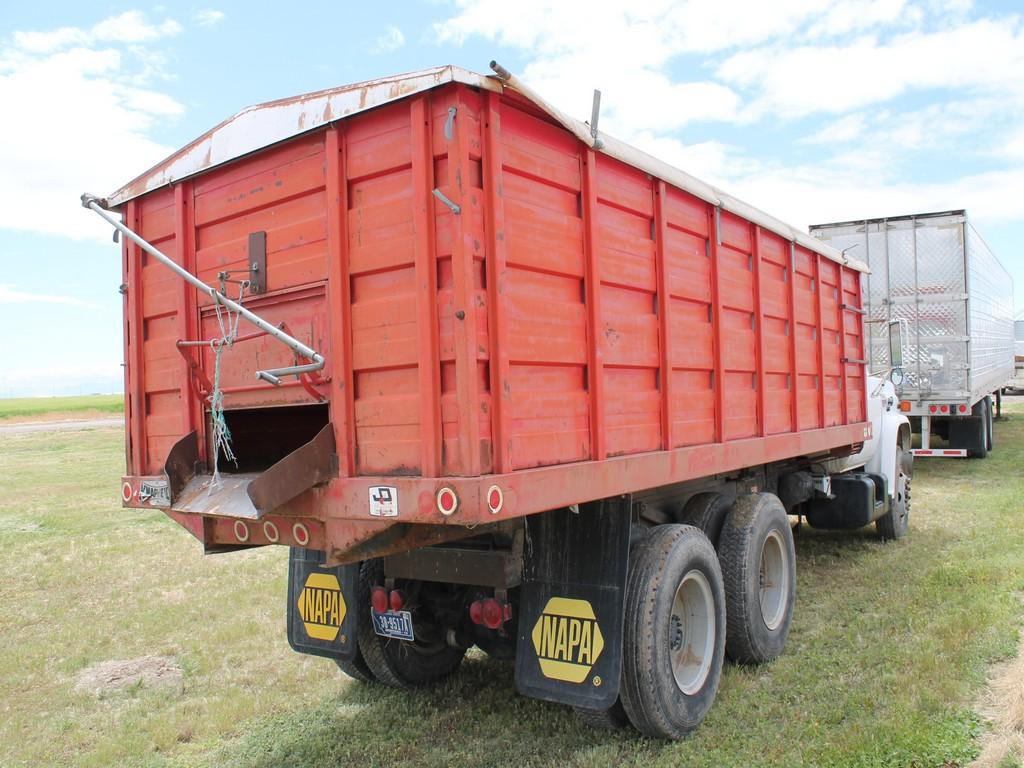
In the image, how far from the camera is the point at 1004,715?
3592 mm

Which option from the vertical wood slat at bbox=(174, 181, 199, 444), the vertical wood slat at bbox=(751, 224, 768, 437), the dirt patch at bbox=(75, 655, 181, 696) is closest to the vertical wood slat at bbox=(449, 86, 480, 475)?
the vertical wood slat at bbox=(174, 181, 199, 444)

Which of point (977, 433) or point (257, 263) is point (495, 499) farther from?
point (977, 433)

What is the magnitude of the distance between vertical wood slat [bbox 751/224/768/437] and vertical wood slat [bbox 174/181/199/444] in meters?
3.14

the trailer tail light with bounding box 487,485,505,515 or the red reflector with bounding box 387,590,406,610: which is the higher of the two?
the trailer tail light with bounding box 487,485,505,515

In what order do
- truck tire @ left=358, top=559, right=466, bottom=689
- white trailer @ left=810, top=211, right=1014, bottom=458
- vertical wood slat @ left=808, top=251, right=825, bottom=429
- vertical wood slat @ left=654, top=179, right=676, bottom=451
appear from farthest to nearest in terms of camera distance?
white trailer @ left=810, top=211, right=1014, bottom=458, vertical wood slat @ left=808, top=251, right=825, bottom=429, truck tire @ left=358, top=559, right=466, bottom=689, vertical wood slat @ left=654, top=179, right=676, bottom=451

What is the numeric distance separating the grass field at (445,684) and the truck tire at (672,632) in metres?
0.16

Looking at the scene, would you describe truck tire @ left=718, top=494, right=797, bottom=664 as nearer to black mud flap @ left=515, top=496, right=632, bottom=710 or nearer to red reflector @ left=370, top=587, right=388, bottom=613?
black mud flap @ left=515, top=496, right=632, bottom=710

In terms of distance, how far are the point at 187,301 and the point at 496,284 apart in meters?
1.77

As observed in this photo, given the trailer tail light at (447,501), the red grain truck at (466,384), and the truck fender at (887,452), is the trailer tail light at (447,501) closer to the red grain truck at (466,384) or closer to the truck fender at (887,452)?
the red grain truck at (466,384)

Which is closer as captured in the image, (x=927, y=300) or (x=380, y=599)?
(x=380, y=599)

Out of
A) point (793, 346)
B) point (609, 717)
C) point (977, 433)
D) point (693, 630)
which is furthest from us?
point (977, 433)

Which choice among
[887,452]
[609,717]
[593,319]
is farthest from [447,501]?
[887,452]

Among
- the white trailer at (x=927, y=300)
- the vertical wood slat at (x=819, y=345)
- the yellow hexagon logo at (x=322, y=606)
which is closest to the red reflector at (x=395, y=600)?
the yellow hexagon logo at (x=322, y=606)

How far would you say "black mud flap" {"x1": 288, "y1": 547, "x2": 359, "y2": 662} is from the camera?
4156 millimetres
